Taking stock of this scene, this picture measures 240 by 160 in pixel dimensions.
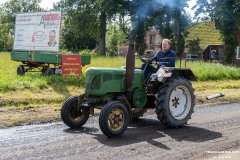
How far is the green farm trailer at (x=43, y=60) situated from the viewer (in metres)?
14.3

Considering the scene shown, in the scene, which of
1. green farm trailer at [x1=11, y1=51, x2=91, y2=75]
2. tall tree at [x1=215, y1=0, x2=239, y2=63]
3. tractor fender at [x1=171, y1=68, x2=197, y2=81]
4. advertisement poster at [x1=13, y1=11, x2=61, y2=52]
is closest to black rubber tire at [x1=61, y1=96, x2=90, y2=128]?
tractor fender at [x1=171, y1=68, x2=197, y2=81]

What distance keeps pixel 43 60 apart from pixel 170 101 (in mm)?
8472

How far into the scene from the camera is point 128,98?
715 cm

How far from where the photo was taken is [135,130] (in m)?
7.13

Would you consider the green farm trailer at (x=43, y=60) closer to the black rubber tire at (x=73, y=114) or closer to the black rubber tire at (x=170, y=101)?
the black rubber tire at (x=73, y=114)

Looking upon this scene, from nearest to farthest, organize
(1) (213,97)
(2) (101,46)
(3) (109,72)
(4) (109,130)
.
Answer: (4) (109,130)
(3) (109,72)
(1) (213,97)
(2) (101,46)

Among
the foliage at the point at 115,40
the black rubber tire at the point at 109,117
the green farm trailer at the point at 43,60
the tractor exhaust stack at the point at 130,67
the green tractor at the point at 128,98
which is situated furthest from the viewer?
the foliage at the point at 115,40

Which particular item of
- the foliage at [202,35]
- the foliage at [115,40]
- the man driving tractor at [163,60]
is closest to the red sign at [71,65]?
the man driving tractor at [163,60]

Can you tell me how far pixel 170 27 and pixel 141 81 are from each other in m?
31.6

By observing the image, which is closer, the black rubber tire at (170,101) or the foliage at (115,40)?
the black rubber tire at (170,101)

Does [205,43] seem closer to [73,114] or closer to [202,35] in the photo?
[202,35]

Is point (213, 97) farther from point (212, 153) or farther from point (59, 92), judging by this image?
point (212, 153)

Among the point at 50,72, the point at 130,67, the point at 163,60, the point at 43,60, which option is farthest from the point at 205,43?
the point at 130,67

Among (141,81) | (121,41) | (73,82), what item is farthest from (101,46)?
(141,81)
